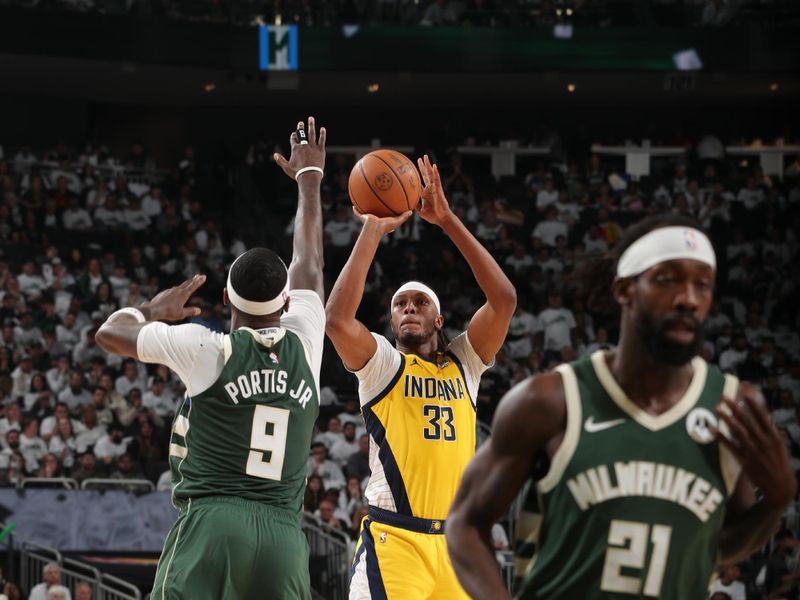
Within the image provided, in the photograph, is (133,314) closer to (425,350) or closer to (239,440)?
(239,440)

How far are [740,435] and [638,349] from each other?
0.38m

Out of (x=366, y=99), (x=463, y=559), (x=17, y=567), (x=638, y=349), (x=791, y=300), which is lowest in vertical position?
(x=17, y=567)

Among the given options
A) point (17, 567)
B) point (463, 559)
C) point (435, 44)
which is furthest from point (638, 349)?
point (435, 44)

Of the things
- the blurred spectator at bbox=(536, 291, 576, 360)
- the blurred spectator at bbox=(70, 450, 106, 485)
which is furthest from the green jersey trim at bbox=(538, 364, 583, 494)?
the blurred spectator at bbox=(536, 291, 576, 360)

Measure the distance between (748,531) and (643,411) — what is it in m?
0.48

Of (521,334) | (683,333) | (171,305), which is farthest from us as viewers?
(521,334)

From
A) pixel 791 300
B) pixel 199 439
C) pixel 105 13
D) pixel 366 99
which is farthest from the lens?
pixel 366 99

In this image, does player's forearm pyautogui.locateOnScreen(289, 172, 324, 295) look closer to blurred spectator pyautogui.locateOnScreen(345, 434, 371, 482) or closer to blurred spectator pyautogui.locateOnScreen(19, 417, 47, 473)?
blurred spectator pyautogui.locateOnScreen(345, 434, 371, 482)

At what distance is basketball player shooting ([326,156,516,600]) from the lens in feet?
22.5

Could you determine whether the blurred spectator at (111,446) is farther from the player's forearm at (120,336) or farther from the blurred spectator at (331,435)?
the player's forearm at (120,336)

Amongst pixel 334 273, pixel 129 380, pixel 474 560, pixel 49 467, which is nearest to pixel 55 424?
pixel 49 467

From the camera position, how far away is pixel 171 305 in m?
5.88

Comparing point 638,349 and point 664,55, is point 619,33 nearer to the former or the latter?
point 664,55

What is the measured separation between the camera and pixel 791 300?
21.8 m
